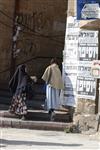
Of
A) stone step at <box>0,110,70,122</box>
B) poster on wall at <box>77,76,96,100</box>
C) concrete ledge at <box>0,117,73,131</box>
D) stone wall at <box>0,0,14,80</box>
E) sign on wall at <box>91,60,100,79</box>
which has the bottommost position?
concrete ledge at <box>0,117,73,131</box>

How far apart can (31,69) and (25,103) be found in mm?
3538

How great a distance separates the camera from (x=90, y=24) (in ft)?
51.9

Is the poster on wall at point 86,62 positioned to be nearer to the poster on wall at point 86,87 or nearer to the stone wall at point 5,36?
the poster on wall at point 86,87

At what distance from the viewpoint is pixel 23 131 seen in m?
16.0

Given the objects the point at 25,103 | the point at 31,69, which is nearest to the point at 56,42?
the point at 31,69

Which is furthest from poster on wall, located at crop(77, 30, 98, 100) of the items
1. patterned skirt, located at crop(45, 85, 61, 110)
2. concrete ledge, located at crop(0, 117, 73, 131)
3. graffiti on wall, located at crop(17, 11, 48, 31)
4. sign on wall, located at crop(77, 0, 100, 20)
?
graffiti on wall, located at crop(17, 11, 48, 31)

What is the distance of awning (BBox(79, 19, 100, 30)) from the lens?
15719mm

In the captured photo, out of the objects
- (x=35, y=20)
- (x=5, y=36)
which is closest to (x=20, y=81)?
(x=5, y=36)

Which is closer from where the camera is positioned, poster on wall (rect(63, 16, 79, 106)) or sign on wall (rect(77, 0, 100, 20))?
sign on wall (rect(77, 0, 100, 20))

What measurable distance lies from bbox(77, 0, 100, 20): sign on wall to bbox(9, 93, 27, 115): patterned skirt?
270 cm

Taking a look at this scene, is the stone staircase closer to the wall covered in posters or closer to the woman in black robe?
the woman in black robe

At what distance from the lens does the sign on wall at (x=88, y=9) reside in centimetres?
1576

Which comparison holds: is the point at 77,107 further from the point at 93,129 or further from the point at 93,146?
the point at 93,146

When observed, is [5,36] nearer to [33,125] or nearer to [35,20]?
[35,20]
